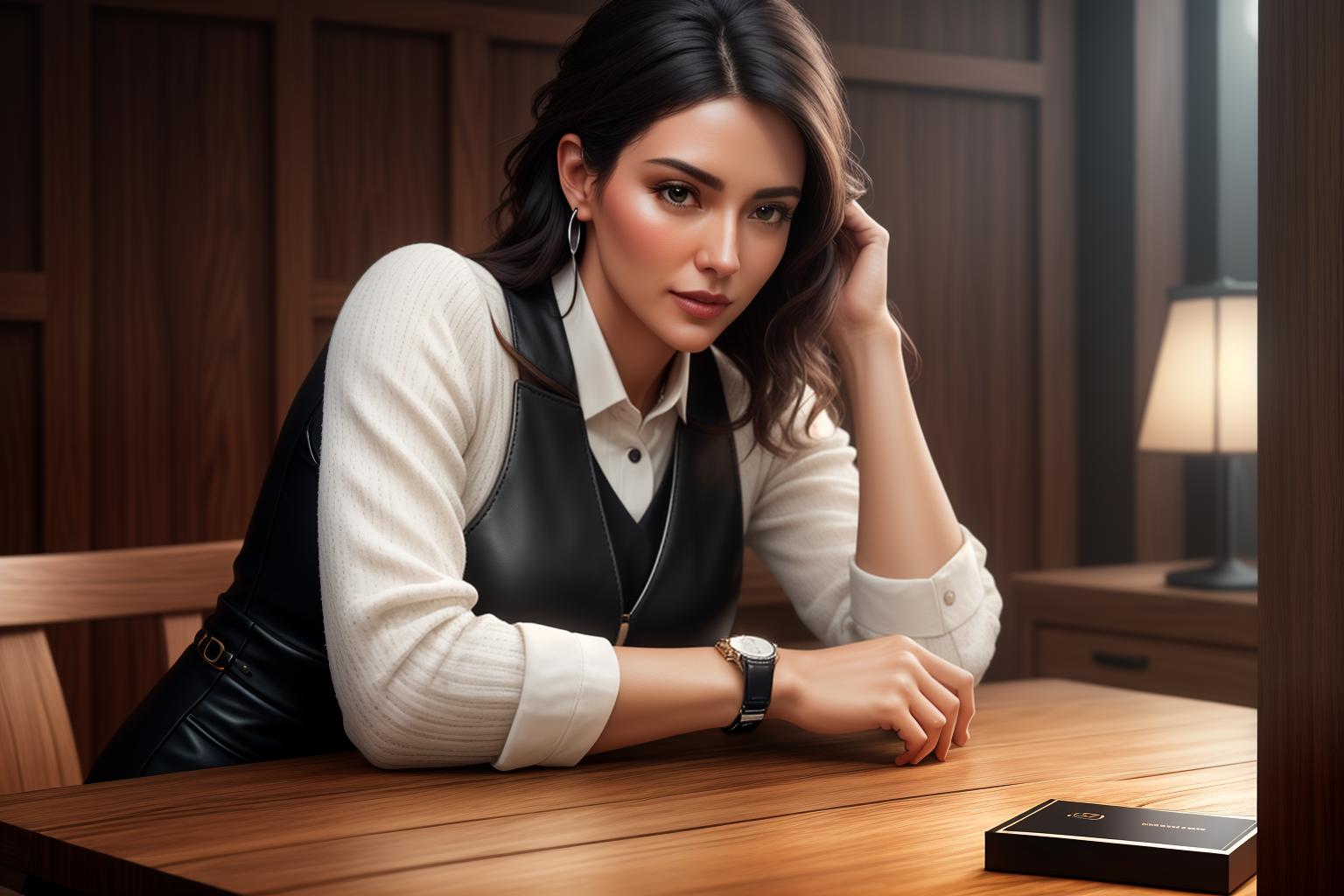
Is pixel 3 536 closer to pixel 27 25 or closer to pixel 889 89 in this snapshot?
pixel 27 25

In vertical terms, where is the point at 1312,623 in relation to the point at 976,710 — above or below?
above

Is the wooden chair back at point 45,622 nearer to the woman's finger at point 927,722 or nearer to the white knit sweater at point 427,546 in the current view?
the white knit sweater at point 427,546

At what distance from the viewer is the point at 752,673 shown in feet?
4.24

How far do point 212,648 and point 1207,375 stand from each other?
2255 mm

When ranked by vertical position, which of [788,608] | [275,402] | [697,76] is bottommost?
[788,608]

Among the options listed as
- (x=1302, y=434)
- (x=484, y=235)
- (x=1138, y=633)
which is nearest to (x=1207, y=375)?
(x=1138, y=633)

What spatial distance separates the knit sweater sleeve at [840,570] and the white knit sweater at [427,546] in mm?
47

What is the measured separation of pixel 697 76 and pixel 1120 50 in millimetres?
2671

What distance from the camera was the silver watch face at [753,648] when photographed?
1301 millimetres

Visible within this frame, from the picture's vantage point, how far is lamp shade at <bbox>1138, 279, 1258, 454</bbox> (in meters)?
3.01

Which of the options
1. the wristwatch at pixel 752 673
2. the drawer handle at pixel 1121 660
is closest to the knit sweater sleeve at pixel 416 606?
the wristwatch at pixel 752 673

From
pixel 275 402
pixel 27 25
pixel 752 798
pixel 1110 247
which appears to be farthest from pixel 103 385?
pixel 1110 247

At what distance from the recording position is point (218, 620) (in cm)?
146

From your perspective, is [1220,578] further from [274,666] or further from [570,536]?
[274,666]
